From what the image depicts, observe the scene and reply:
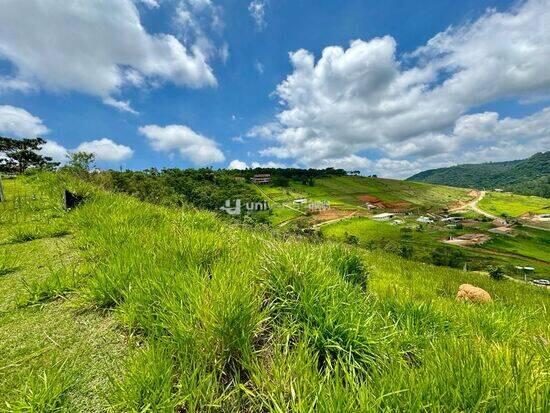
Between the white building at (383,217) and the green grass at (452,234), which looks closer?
the green grass at (452,234)

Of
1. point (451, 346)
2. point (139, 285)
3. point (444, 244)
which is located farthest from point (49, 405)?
point (444, 244)

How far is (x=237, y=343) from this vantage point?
3.27 metres

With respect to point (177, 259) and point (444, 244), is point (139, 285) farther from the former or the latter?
point (444, 244)

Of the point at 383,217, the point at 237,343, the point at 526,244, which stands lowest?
the point at 526,244

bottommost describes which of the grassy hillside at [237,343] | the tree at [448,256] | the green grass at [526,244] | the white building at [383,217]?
the green grass at [526,244]

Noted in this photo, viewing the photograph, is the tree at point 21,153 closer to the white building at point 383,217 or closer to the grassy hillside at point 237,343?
the grassy hillside at point 237,343

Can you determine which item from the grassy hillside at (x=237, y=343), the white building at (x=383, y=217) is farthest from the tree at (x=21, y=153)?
the white building at (x=383, y=217)

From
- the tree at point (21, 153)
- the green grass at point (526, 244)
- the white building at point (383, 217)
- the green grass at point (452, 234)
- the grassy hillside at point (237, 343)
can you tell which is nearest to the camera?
the grassy hillside at point (237, 343)

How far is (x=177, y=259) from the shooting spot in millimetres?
5039

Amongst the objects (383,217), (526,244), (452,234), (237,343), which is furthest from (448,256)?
(237,343)

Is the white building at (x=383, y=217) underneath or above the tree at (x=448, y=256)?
above

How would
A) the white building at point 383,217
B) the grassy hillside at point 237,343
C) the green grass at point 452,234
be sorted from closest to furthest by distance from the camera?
the grassy hillside at point 237,343 < the green grass at point 452,234 < the white building at point 383,217

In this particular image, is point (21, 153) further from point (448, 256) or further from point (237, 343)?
point (448, 256)

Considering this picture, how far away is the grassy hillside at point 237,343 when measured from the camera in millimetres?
2619
